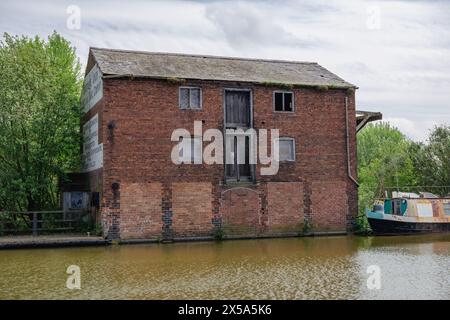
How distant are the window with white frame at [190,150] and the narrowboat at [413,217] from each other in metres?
7.62

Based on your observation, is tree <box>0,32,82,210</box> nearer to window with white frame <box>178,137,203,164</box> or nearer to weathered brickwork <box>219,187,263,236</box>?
window with white frame <box>178,137,203,164</box>

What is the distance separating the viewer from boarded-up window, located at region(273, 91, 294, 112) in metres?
24.4

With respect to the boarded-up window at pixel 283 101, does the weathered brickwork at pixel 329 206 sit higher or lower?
lower

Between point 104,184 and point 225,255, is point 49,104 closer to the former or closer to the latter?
point 104,184

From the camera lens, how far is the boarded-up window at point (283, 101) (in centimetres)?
2442

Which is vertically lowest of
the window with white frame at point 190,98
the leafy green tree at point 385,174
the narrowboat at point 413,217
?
the narrowboat at point 413,217

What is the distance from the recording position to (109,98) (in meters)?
21.9

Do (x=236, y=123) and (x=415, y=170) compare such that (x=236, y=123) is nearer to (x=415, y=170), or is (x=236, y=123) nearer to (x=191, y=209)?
(x=191, y=209)

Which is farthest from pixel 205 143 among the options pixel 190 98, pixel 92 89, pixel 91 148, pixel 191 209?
pixel 92 89

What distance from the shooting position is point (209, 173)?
23.0 meters

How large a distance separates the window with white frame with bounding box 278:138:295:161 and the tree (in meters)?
9.25

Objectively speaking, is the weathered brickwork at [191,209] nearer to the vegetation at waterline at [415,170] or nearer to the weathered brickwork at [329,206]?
the weathered brickwork at [329,206]

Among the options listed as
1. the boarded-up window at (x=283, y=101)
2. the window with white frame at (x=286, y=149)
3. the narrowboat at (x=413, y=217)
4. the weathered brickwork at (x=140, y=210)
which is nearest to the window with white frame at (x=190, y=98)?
the boarded-up window at (x=283, y=101)
